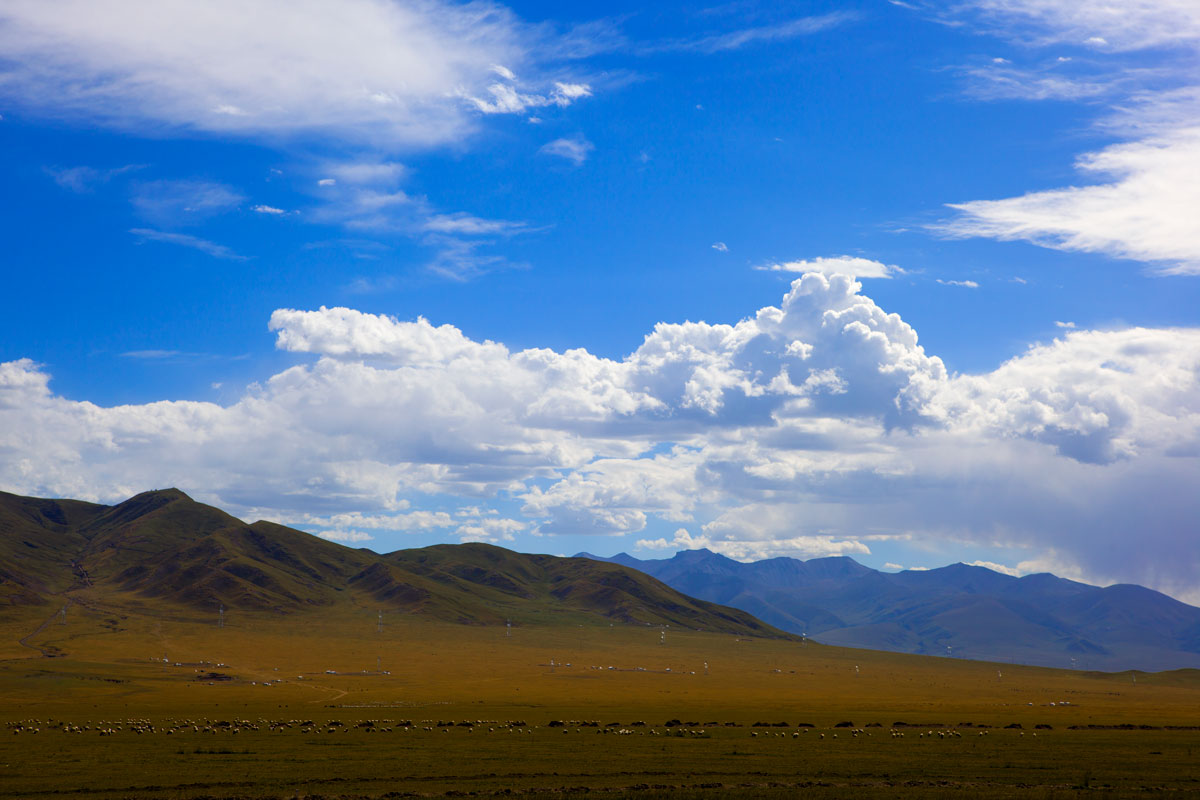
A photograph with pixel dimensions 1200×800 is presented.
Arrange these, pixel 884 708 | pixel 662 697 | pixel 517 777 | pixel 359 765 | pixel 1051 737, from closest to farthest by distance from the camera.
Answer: pixel 517 777
pixel 359 765
pixel 1051 737
pixel 884 708
pixel 662 697

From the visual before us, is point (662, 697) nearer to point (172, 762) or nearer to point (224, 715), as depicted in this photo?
point (224, 715)

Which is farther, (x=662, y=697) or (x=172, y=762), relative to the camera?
(x=662, y=697)

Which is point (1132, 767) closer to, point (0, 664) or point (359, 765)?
point (359, 765)

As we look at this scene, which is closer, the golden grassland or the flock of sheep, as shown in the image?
the golden grassland

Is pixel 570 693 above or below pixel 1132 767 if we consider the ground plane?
below

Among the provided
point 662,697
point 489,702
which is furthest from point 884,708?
point 489,702

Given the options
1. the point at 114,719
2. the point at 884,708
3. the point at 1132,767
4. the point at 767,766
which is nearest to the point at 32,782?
the point at 767,766

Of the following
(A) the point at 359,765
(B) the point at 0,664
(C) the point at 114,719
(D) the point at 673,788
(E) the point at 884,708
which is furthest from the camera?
(B) the point at 0,664

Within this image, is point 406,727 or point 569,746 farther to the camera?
point 406,727

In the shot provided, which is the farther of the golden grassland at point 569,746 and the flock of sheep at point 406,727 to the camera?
the flock of sheep at point 406,727

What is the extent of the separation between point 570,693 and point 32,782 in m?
113

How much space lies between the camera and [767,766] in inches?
2426

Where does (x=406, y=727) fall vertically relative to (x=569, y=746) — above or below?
below

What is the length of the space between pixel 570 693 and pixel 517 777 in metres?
107
